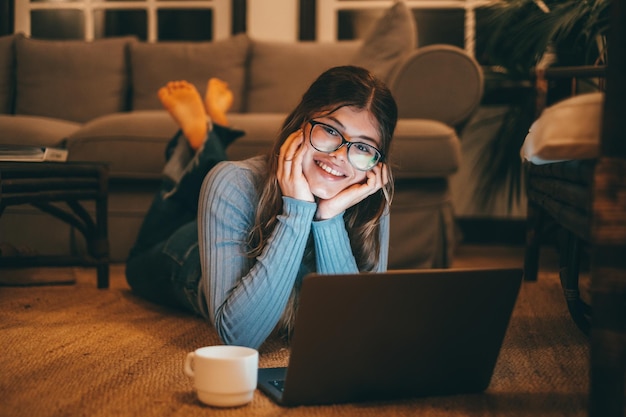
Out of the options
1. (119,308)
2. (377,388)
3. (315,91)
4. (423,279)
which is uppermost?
(315,91)

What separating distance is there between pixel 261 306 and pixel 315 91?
0.40 metres

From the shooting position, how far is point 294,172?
1.36 meters

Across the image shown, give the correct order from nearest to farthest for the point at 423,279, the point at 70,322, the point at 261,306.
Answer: the point at 423,279 < the point at 261,306 < the point at 70,322

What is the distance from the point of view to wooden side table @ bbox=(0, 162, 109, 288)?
203cm

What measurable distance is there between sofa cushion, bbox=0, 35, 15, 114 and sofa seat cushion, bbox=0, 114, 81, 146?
2.02 ft

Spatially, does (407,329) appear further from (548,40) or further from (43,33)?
(43,33)

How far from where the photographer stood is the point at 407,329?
3.68 feet

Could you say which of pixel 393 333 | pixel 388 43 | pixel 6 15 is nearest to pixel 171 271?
pixel 393 333

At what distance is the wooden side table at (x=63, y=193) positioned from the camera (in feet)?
6.66

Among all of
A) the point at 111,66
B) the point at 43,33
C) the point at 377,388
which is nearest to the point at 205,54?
the point at 111,66

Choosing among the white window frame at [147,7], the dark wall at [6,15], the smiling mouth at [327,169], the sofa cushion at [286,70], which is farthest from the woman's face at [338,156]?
the dark wall at [6,15]

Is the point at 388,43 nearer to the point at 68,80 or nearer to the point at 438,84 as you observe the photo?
the point at 438,84

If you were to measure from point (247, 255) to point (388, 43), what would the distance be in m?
1.62

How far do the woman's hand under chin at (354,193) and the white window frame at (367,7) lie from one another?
7.51 ft
